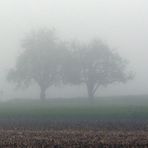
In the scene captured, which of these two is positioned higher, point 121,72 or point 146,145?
point 121,72

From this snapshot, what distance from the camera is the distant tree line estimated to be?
96688 millimetres

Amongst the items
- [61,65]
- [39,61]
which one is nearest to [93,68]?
[61,65]

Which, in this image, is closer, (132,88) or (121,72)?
(121,72)

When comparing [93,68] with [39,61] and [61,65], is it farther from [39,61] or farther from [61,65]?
[39,61]

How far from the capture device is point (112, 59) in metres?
101

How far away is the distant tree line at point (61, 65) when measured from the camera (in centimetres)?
9669

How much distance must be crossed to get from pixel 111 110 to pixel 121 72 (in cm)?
3794

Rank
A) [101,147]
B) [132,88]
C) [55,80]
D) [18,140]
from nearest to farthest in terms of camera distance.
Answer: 1. [101,147]
2. [18,140]
3. [55,80]
4. [132,88]

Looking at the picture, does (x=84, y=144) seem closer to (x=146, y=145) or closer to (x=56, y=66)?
(x=146, y=145)

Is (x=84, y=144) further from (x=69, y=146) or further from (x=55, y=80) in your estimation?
A: (x=55, y=80)

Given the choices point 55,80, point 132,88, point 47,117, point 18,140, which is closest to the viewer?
point 18,140

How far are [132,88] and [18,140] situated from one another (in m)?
135

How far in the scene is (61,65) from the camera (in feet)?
326

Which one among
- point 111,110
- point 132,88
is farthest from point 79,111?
point 132,88
